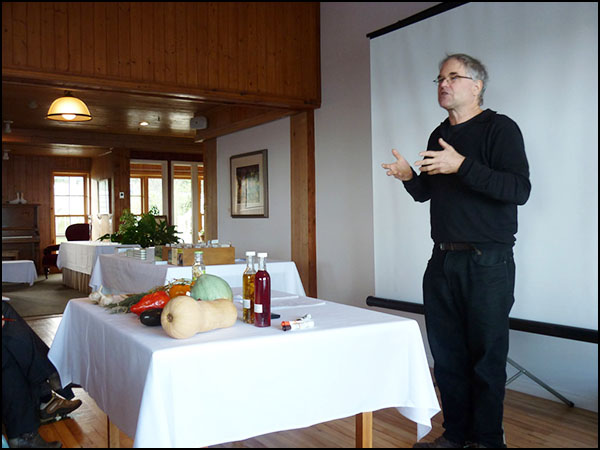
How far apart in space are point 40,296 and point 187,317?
768 cm

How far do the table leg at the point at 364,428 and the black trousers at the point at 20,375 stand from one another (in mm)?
1315

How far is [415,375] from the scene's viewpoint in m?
1.95

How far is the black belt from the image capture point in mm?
2264

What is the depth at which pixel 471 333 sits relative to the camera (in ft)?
7.57

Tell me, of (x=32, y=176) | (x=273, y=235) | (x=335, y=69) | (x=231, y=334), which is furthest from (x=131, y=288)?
(x=32, y=176)

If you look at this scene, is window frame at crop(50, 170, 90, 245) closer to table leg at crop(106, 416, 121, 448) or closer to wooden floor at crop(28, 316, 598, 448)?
wooden floor at crop(28, 316, 598, 448)

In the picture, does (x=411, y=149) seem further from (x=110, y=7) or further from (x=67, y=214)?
(x=67, y=214)

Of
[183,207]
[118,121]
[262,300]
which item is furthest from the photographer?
[183,207]

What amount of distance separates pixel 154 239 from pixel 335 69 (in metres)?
2.14

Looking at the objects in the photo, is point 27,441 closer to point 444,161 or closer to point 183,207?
point 444,161

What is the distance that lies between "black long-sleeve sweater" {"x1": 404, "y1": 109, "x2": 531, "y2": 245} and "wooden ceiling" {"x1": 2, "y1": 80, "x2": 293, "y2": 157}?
299 centimetres

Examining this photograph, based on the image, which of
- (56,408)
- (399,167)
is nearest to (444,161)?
(399,167)

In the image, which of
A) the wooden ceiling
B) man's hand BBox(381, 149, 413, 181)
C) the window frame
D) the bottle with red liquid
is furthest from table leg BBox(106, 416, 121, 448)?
the window frame

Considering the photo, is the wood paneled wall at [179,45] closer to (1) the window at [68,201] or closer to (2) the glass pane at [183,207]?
(2) the glass pane at [183,207]
